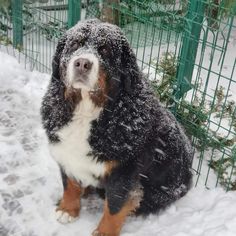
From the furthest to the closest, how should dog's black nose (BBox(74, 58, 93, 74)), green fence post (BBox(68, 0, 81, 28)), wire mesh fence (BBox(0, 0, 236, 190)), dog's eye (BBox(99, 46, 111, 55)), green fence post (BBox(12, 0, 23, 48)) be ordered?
green fence post (BBox(12, 0, 23, 48))
green fence post (BBox(68, 0, 81, 28))
wire mesh fence (BBox(0, 0, 236, 190))
dog's eye (BBox(99, 46, 111, 55))
dog's black nose (BBox(74, 58, 93, 74))

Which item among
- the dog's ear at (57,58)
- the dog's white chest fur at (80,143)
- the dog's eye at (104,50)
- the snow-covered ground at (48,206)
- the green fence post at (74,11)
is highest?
the dog's eye at (104,50)

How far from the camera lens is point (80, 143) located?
9.73 ft

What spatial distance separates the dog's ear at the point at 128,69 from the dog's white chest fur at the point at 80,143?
25 centimetres

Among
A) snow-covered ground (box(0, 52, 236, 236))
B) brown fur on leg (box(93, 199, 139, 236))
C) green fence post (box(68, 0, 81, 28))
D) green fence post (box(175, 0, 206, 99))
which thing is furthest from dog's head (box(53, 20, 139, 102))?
green fence post (box(68, 0, 81, 28))

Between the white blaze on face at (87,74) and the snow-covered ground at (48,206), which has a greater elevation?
the white blaze on face at (87,74)

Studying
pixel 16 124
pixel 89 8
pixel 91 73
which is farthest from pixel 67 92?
pixel 89 8

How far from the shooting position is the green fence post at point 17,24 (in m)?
6.22

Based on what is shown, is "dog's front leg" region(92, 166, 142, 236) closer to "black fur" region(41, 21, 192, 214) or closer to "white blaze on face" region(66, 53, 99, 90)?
"black fur" region(41, 21, 192, 214)

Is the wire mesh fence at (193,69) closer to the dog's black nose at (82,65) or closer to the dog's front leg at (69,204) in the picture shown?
the dog's front leg at (69,204)

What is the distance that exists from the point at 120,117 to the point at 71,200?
2.92ft

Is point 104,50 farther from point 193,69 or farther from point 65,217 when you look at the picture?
point 193,69

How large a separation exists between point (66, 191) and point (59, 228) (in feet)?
0.94

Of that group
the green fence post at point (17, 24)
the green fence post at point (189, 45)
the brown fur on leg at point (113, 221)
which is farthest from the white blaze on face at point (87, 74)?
the green fence post at point (17, 24)

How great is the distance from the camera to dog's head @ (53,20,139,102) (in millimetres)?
2633
